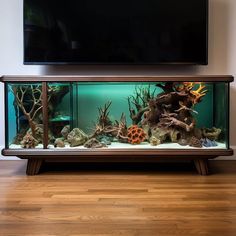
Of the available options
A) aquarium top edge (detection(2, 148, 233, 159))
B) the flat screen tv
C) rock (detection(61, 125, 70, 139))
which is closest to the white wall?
the flat screen tv

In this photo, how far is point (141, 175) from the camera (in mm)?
2482

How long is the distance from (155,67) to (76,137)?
850 millimetres

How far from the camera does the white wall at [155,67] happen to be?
2.84 metres

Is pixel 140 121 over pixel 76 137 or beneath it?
over

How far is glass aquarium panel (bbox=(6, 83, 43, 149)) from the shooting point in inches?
96.7

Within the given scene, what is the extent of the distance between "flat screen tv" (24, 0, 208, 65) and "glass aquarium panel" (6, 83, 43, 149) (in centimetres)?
36

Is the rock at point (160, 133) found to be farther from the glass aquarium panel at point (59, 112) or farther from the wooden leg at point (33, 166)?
the wooden leg at point (33, 166)

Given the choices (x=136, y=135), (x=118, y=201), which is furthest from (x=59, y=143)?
(x=118, y=201)

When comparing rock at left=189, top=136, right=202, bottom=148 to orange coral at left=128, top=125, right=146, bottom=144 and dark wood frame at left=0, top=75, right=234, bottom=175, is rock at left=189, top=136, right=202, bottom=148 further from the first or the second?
orange coral at left=128, top=125, right=146, bottom=144

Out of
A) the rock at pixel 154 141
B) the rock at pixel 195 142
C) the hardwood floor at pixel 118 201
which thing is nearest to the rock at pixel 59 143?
the hardwood floor at pixel 118 201

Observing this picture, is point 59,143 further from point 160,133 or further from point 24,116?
point 160,133

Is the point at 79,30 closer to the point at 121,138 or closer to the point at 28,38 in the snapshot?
the point at 28,38

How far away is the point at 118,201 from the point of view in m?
1.91

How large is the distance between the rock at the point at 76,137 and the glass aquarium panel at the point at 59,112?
0.04m
